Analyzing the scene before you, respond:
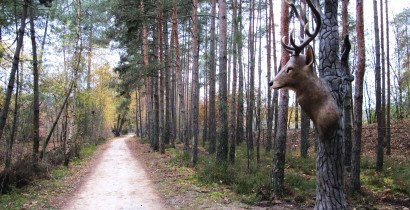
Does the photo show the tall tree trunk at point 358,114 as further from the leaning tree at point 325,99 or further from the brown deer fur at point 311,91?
the brown deer fur at point 311,91

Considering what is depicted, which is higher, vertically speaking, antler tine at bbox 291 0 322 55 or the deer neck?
antler tine at bbox 291 0 322 55

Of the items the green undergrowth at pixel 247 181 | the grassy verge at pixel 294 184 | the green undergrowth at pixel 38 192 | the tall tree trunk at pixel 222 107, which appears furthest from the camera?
the tall tree trunk at pixel 222 107

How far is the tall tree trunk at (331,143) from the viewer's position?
10.8 ft

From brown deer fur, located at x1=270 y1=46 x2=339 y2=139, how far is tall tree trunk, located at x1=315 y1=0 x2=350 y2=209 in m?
0.11

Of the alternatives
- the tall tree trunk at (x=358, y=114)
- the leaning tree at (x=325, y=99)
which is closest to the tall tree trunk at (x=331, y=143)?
the leaning tree at (x=325, y=99)

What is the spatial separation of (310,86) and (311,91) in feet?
0.19

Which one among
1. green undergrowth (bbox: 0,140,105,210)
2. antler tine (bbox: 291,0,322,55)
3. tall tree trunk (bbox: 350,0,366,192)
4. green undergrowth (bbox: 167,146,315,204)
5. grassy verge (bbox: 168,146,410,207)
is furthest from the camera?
tall tree trunk (bbox: 350,0,366,192)

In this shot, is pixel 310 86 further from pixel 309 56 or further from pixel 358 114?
pixel 358 114

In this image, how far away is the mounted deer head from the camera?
326cm

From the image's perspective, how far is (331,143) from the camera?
330cm

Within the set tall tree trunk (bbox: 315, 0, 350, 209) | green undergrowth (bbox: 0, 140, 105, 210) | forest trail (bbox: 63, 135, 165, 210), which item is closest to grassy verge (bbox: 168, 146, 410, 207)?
forest trail (bbox: 63, 135, 165, 210)

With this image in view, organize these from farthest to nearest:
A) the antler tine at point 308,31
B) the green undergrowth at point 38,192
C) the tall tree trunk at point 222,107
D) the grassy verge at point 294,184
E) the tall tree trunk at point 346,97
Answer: the tall tree trunk at point 222,107
the grassy verge at point 294,184
the green undergrowth at point 38,192
the tall tree trunk at point 346,97
the antler tine at point 308,31

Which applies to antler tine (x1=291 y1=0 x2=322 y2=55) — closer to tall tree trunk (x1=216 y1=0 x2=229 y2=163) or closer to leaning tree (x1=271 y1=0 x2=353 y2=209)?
leaning tree (x1=271 y1=0 x2=353 y2=209)

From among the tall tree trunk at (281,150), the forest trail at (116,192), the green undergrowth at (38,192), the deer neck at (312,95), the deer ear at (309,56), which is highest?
the deer ear at (309,56)
